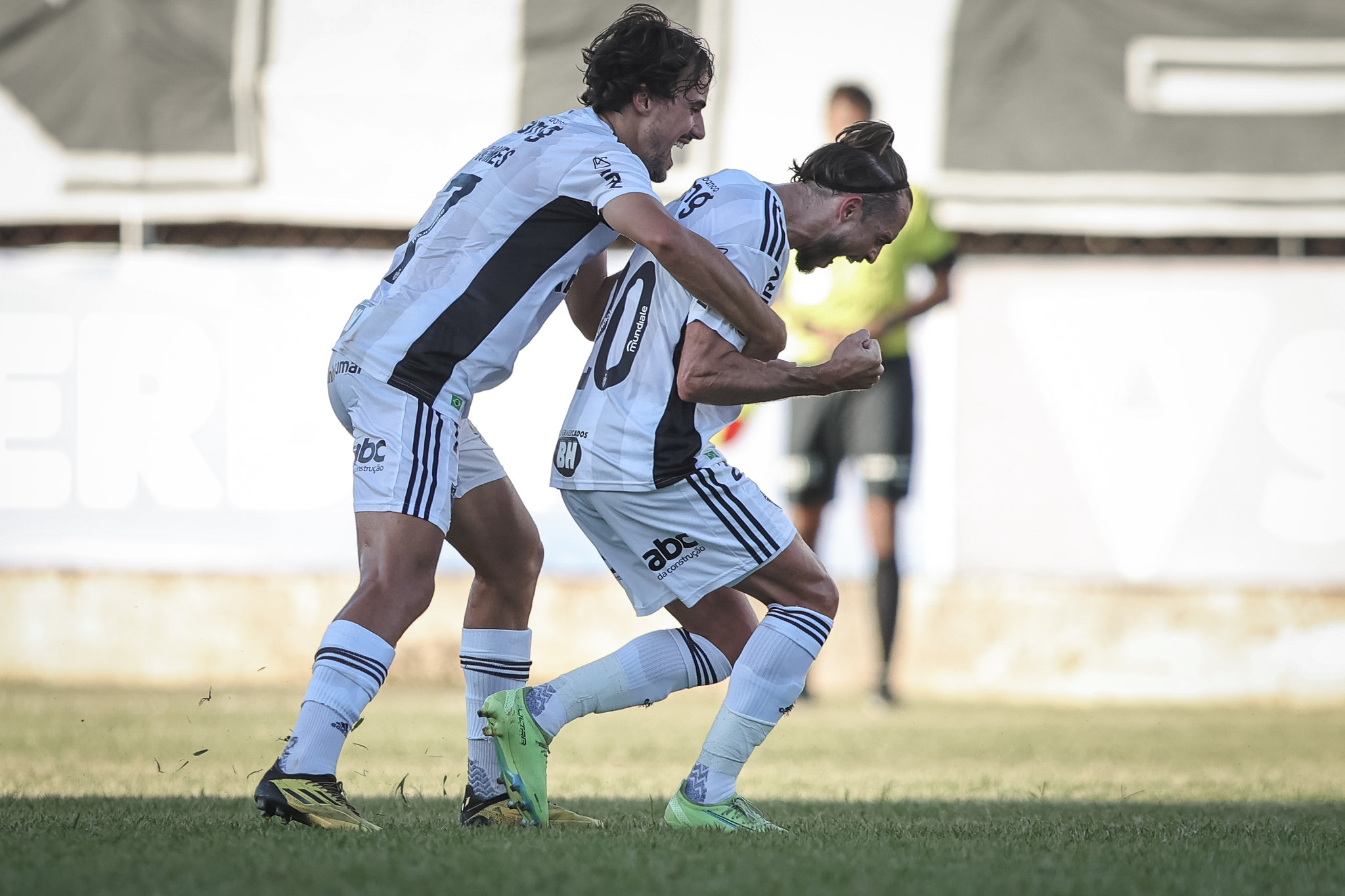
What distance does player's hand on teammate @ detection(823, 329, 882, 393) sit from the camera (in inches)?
129

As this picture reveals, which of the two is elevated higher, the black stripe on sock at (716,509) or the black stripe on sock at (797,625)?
the black stripe on sock at (716,509)

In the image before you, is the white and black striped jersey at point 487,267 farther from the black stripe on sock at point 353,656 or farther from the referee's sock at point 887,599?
the referee's sock at point 887,599

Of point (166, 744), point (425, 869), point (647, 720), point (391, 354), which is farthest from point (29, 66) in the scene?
point (425, 869)

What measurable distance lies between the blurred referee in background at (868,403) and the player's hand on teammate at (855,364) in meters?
3.73

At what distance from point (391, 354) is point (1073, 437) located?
551cm

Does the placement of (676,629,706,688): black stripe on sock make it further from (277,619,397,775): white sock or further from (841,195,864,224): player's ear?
(841,195,864,224): player's ear

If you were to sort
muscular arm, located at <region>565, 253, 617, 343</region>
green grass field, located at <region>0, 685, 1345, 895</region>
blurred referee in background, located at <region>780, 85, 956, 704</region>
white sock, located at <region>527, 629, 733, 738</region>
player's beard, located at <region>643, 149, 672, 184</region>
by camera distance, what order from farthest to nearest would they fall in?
blurred referee in background, located at <region>780, 85, 956, 704</region>
muscular arm, located at <region>565, 253, 617, 343</region>
player's beard, located at <region>643, 149, 672, 184</region>
white sock, located at <region>527, 629, 733, 738</region>
green grass field, located at <region>0, 685, 1345, 895</region>

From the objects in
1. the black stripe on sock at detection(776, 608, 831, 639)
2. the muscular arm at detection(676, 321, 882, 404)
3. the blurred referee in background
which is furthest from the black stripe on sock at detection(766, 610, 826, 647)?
the blurred referee in background

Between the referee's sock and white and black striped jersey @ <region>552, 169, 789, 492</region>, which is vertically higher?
white and black striped jersey @ <region>552, 169, 789, 492</region>

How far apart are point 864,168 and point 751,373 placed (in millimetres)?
608

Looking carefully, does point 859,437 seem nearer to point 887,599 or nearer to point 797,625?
point 887,599

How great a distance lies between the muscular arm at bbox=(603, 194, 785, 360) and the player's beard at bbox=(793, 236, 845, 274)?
13.0 inches

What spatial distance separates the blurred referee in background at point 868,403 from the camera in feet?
23.3

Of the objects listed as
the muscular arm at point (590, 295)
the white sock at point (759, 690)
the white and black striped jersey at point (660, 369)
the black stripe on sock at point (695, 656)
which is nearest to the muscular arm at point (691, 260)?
the white and black striped jersey at point (660, 369)
